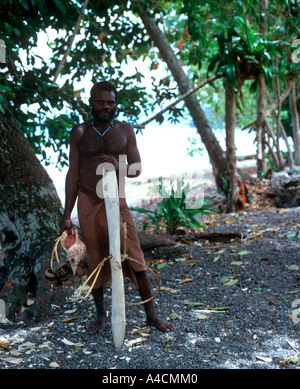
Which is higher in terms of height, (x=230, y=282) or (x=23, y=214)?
(x=23, y=214)

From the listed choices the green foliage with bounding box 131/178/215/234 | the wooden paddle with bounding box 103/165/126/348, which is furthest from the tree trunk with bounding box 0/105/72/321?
the green foliage with bounding box 131/178/215/234

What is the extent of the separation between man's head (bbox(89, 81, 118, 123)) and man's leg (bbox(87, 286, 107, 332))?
1.15m

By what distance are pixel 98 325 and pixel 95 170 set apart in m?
1.08

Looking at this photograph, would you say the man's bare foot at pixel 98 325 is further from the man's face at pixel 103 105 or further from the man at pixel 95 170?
the man's face at pixel 103 105

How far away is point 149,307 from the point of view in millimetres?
2881

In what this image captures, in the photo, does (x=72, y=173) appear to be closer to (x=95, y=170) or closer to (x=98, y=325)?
(x=95, y=170)

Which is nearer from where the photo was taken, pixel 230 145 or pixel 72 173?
pixel 72 173

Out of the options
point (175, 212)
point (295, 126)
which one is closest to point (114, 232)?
point (175, 212)

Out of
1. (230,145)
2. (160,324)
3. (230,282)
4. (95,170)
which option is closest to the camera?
(95,170)

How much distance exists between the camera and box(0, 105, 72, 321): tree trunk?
12.2 feet

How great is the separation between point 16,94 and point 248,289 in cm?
282

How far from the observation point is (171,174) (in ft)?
37.1

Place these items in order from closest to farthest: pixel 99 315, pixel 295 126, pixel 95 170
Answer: pixel 95 170, pixel 99 315, pixel 295 126

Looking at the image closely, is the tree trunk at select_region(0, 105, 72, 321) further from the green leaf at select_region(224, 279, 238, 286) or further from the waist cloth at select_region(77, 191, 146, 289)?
the green leaf at select_region(224, 279, 238, 286)
